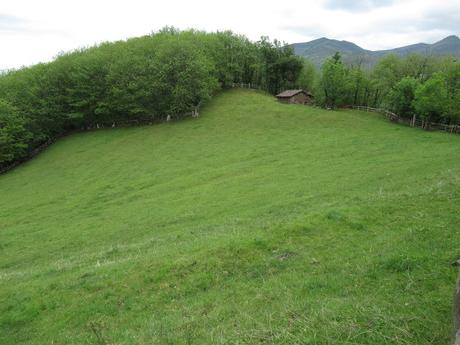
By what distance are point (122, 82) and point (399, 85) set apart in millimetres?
55794

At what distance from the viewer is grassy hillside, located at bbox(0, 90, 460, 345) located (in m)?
7.76

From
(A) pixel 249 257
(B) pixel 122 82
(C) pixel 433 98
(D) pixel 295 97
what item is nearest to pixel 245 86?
(D) pixel 295 97

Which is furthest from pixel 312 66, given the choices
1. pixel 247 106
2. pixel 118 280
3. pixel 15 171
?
pixel 118 280

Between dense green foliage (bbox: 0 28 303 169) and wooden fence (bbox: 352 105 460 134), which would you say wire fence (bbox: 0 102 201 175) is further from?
wooden fence (bbox: 352 105 460 134)

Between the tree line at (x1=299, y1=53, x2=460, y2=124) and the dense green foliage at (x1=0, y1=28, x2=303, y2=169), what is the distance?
16.2 metres

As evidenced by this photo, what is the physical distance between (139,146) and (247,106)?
25437 mm

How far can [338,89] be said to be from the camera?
245 ft

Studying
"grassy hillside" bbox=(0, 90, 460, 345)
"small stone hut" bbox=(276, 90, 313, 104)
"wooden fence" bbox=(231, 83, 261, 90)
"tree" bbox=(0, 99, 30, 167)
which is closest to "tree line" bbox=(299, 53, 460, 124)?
"small stone hut" bbox=(276, 90, 313, 104)

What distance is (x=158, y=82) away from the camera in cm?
6881

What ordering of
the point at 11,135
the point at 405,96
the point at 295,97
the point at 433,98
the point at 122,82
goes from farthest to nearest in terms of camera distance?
the point at 295,97
the point at 122,82
the point at 11,135
the point at 405,96
the point at 433,98

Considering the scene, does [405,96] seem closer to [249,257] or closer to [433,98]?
[433,98]

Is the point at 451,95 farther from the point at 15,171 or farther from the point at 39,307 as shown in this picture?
the point at 15,171

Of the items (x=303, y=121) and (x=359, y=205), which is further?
(x=303, y=121)

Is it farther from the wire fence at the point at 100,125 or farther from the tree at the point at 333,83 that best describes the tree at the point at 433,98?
the wire fence at the point at 100,125
